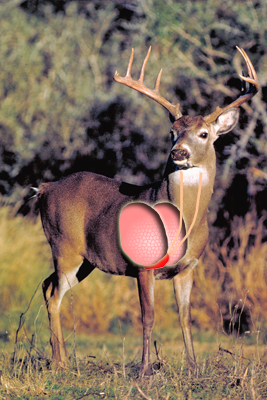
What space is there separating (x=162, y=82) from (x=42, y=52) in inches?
87.0

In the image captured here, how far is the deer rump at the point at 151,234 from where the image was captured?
391 cm

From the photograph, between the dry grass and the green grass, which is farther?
the dry grass

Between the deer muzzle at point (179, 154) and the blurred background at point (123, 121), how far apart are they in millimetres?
4133

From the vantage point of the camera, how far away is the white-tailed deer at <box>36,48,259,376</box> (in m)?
4.75

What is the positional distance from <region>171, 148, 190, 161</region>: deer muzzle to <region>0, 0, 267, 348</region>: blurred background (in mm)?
4133

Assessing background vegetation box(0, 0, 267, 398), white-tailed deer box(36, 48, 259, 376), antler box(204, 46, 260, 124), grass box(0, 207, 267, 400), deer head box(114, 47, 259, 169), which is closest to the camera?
deer head box(114, 47, 259, 169)

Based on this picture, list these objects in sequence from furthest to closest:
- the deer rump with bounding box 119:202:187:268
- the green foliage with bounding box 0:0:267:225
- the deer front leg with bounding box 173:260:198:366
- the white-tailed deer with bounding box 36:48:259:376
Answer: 1. the green foliage with bounding box 0:0:267:225
2. the deer front leg with bounding box 173:260:198:366
3. the white-tailed deer with bounding box 36:48:259:376
4. the deer rump with bounding box 119:202:187:268

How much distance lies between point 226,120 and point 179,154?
2.81 feet

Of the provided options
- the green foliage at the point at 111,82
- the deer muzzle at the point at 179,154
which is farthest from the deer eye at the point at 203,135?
the green foliage at the point at 111,82

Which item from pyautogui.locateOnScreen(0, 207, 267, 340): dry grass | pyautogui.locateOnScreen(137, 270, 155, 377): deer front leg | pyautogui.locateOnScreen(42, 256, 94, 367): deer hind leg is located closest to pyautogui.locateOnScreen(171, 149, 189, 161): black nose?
pyautogui.locateOnScreen(137, 270, 155, 377): deer front leg

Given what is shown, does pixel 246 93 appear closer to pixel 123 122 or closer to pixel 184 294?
pixel 184 294

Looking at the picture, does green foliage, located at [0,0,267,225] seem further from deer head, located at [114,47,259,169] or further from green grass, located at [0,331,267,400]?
green grass, located at [0,331,267,400]

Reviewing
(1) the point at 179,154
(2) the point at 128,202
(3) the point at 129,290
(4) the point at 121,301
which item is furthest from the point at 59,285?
(3) the point at 129,290

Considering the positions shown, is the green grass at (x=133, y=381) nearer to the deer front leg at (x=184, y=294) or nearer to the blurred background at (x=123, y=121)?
the deer front leg at (x=184, y=294)
